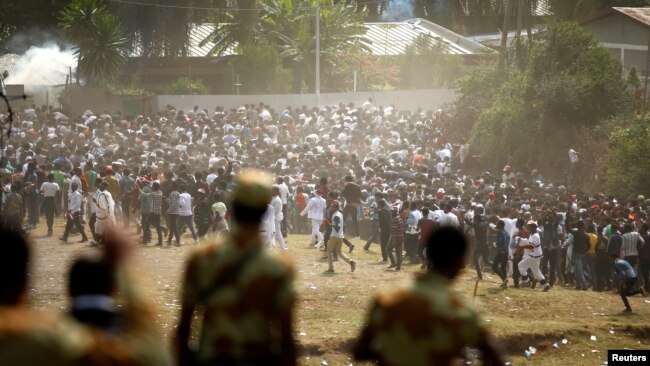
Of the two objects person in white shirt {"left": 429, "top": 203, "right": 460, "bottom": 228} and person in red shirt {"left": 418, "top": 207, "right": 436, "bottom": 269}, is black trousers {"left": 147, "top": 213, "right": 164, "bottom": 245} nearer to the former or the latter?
person in red shirt {"left": 418, "top": 207, "right": 436, "bottom": 269}

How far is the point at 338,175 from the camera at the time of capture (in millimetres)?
27062

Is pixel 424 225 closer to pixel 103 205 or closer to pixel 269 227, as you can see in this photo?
pixel 269 227

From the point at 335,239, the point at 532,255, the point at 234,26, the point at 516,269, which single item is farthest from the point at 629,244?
the point at 234,26

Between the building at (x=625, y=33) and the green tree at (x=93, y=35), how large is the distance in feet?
59.9

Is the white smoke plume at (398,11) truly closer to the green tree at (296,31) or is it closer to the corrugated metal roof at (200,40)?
the corrugated metal roof at (200,40)

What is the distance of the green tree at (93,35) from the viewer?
4066cm

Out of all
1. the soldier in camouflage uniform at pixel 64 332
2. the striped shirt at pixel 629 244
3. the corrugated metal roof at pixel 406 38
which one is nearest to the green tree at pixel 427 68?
the corrugated metal roof at pixel 406 38

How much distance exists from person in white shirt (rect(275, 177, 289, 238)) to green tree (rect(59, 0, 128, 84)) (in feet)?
63.0

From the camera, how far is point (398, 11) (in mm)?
67688

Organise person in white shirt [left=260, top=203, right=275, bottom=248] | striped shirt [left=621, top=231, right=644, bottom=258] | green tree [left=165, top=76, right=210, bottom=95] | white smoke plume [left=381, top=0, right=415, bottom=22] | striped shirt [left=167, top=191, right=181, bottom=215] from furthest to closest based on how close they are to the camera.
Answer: white smoke plume [left=381, top=0, right=415, bottom=22] < green tree [left=165, top=76, right=210, bottom=95] < striped shirt [left=167, top=191, right=181, bottom=215] < striped shirt [left=621, top=231, right=644, bottom=258] < person in white shirt [left=260, top=203, right=275, bottom=248]

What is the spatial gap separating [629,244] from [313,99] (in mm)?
24484

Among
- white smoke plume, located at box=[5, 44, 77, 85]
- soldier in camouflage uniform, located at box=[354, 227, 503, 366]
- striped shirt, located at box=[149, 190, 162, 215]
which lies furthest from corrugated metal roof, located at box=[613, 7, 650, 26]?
soldier in camouflage uniform, located at box=[354, 227, 503, 366]

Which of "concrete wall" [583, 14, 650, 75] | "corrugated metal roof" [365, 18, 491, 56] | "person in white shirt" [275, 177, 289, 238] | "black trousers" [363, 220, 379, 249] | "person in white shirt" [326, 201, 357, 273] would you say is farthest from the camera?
"corrugated metal roof" [365, 18, 491, 56]

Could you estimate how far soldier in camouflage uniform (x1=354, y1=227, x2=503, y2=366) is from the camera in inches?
193
